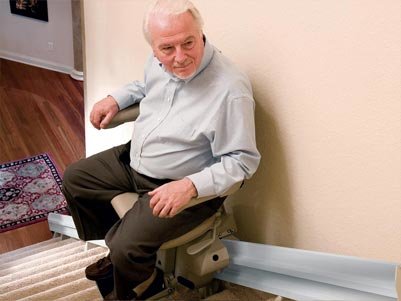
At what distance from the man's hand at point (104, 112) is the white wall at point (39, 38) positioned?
11.4 ft

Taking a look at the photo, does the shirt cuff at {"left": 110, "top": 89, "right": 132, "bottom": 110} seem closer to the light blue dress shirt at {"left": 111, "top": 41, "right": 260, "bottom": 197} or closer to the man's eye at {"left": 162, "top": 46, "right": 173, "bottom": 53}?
the light blue dress shirt at {"left": 111, "top": 41, "right": 260, "bottom": 197}

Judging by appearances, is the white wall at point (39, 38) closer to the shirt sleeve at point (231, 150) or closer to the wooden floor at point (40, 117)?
the wooden floor at point (40, 117)

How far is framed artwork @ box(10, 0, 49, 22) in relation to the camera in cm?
546

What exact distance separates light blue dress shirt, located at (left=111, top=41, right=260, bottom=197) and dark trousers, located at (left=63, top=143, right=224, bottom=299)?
0.10 meters

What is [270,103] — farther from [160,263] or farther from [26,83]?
[26,83]

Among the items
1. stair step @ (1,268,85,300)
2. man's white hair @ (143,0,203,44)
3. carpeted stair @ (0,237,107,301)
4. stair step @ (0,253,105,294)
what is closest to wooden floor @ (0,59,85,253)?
carpeted stair @ (0,237,107,301)

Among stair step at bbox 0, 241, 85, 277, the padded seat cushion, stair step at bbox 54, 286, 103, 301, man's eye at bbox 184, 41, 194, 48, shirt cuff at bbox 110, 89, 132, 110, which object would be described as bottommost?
stair step at bbox 0, 241, 85, 277

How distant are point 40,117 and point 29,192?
36.0 inches

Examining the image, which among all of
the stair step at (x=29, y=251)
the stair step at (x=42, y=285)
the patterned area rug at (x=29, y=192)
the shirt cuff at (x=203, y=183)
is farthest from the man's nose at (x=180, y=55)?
the patterned area rug at (x=29, y=192)

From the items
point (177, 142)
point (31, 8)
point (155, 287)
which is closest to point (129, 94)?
point (177, 142)

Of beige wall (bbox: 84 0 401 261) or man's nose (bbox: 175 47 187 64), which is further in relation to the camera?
man's nose (bbox: 175 47 187 64)

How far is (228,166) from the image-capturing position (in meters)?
1.77

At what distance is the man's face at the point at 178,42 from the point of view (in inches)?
68.3

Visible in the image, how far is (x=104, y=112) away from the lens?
2.21 metres
